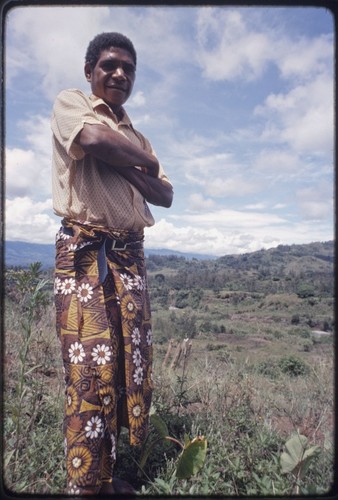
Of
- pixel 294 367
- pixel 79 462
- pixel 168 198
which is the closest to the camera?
pixel 79 462

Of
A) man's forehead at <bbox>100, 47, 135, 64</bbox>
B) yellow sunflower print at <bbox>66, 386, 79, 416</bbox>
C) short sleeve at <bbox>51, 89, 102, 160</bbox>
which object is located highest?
man's forehead at <bbox>100, 47, 135, 64</bbox>

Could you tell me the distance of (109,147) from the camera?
1.69 m

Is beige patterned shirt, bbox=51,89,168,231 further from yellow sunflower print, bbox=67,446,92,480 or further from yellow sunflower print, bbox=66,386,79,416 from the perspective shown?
yellow sunflower print, bbox=67,446,92,480

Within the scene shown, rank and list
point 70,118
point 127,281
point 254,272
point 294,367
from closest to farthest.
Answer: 1. point 70,118
2. point 127,281
3. point 294,367
4. point 254,272

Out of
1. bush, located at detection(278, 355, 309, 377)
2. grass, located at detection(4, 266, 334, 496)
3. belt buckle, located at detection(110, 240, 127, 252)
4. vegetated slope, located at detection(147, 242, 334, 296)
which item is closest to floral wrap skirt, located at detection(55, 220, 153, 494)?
belt buckle, located at detection(110, 240, 127, 252)

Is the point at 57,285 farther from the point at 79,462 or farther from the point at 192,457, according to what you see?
the point at 192,457

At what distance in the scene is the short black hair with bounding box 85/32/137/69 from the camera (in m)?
1.80

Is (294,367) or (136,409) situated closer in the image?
(136,409)

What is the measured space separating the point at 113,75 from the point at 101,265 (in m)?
0.87

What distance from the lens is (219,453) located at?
219 centimetres

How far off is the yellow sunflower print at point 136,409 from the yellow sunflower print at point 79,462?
0.92 ft

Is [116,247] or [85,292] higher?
[116,247]

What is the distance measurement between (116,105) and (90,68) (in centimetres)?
20

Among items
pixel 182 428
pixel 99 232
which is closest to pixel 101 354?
pixel 99 232
